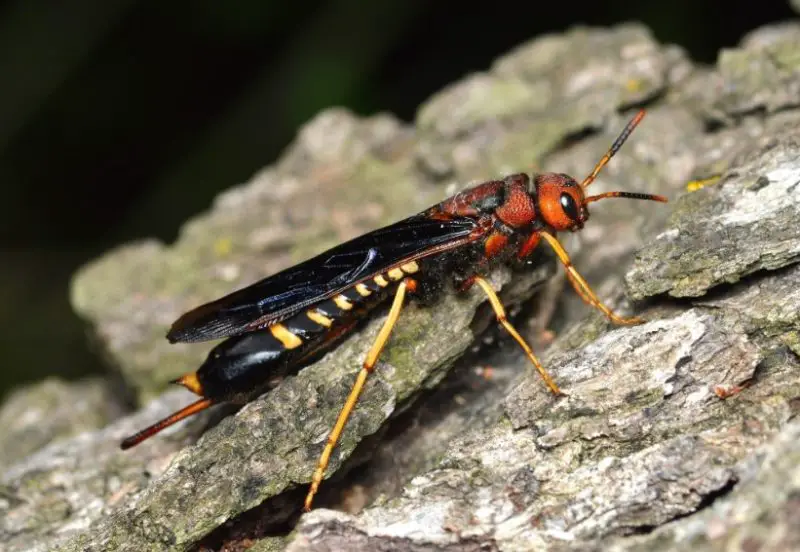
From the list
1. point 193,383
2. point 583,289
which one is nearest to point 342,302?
point 193,383

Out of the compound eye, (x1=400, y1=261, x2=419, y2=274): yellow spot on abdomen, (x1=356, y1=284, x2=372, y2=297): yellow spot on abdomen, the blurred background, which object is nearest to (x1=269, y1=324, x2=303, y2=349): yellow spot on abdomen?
(x1=356, y1=284, x2=372, y2=297): yellow spot on abdomen

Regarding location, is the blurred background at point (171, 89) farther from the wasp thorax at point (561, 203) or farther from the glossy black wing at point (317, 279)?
the glossy black wing at point (317, 279)

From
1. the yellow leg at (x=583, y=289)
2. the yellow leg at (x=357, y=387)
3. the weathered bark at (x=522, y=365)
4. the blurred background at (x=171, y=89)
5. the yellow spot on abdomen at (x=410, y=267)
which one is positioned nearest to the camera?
the weathered bark at (x=522, y=365)

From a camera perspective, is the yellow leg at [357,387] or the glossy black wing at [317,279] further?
the glossy black wing at [317,279]

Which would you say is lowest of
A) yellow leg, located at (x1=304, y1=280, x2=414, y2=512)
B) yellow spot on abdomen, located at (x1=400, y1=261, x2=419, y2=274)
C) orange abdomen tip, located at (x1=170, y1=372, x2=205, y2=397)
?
yellow leg, located at (x1=304, y1=280, x2=414, y2=512)

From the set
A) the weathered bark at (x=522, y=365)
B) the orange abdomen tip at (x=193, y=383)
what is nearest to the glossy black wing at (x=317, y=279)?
the orange abdomen tip at (x=193, y=383)

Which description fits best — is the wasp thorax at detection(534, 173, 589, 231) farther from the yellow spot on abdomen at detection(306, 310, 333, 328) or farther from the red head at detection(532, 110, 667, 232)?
the yellow spot on abdomen at detection(306, 310, 333, 328)

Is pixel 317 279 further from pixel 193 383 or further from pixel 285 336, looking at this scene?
pixel 193 383

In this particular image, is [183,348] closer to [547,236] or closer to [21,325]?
[547,236]


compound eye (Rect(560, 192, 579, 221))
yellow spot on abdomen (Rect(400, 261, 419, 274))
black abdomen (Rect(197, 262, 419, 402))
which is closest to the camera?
black abdomen (Rect(197, 262, 419, 402))
